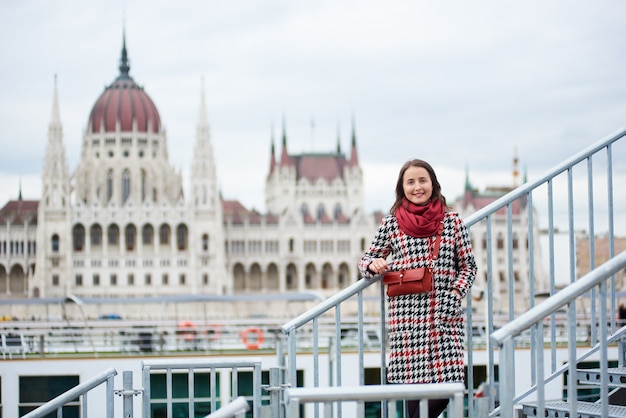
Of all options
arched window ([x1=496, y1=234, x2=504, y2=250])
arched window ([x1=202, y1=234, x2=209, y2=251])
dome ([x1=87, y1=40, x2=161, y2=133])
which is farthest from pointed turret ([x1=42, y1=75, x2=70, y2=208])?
arched window ([x1=496, y1=234, x2=504, y2=250])

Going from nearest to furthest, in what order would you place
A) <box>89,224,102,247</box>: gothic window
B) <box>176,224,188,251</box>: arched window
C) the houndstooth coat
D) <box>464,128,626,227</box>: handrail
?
the houndstooth coat, <box>464,128,626,227</box>: handrail, <box>89,224,102,247</box>: gothic window, <box>176,224,188,251</box>: arched window

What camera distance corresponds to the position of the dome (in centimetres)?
7888

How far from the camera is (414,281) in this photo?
3.75 meters

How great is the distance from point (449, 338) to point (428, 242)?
1.28 feet

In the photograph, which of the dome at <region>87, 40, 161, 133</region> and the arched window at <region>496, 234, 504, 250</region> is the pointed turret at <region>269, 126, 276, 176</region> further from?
the arched window at <region>496, 234, 504, 250</region>

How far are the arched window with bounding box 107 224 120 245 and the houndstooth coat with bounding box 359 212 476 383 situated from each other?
2706 inches

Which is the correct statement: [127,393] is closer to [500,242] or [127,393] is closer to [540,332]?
[540,332]

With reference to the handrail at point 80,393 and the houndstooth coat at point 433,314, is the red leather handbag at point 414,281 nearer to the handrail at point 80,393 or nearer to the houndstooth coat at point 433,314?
the houndstooth coat at point 433,314

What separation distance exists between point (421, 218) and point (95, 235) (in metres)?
69.1

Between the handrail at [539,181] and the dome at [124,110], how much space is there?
250 feet

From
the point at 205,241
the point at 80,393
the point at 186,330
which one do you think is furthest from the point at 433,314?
the point at 205,241

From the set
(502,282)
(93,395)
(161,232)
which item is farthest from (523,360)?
(502,282)

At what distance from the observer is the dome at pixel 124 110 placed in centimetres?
7888

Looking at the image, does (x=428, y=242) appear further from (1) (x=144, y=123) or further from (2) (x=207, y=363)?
(1) (x=144, y=123)
